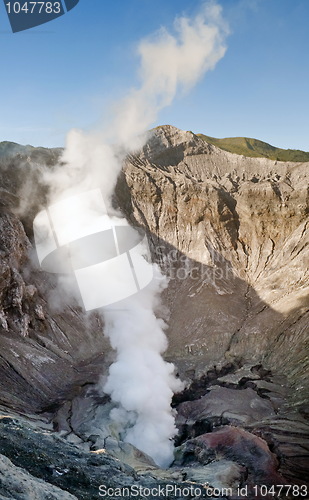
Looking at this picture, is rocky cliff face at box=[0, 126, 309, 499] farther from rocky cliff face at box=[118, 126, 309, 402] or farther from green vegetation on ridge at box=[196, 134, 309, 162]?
green vegetation on ridge at box=[196, 134, 309, 162]

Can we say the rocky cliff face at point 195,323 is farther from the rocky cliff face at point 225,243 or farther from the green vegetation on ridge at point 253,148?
the green vegetation on ridge at point 253,148

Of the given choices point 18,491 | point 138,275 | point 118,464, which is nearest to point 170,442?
point 118,464

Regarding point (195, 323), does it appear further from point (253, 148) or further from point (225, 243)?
point (253, 148)

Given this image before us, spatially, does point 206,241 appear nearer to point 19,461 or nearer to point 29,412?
point 29,412

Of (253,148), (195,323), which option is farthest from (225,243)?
(253,148)

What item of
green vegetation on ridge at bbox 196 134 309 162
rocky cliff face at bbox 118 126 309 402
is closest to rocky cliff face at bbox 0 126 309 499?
rocky cliff face at bbox 118 126 309 402

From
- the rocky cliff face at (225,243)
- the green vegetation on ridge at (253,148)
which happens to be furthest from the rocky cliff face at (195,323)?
the green vegetation on ridge at (253,148)
